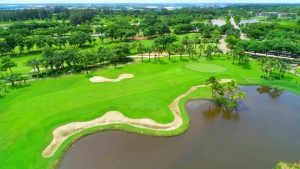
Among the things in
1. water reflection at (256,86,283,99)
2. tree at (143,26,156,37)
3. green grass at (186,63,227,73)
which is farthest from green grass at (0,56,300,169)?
tree at (143,26,156,37)

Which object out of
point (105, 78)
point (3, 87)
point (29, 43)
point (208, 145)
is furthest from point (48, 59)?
point (208, 145)

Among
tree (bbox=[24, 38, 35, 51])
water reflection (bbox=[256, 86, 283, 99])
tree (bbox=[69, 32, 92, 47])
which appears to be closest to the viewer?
water reflection (bbox=[256, 86, 283, 99])

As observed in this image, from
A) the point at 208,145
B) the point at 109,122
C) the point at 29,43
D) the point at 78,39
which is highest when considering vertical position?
the point at 78,39

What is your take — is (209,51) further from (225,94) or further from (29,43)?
(29,43)

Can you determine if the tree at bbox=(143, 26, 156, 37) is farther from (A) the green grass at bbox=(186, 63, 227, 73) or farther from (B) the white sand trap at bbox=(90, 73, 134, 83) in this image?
(B) the white sand trap at bbox=(90, 73, 134, 83)

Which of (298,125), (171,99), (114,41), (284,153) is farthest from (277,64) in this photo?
(114,41)

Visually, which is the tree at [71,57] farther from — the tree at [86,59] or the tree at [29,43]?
the tree at [29,43]

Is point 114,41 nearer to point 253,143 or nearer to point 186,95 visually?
point 186,95
